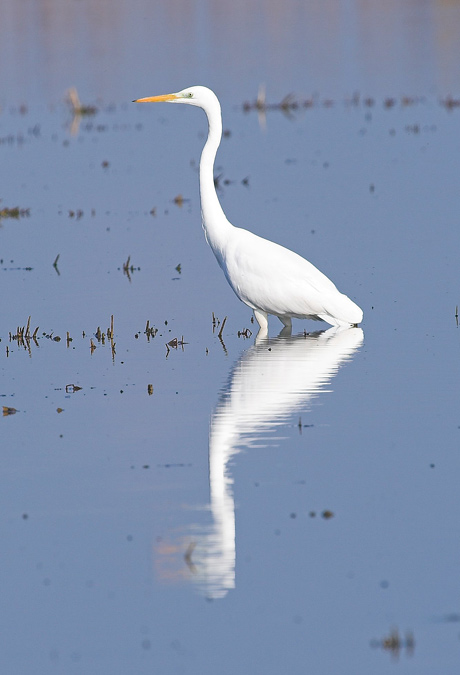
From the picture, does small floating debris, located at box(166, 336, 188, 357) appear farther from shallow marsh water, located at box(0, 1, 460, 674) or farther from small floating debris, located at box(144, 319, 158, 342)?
small floating debris, located at box(144, 319, 158, 342)

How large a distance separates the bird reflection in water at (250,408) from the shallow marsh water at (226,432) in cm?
2

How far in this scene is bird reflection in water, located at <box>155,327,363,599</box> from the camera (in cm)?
620

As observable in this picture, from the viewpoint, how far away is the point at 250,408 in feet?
28.7

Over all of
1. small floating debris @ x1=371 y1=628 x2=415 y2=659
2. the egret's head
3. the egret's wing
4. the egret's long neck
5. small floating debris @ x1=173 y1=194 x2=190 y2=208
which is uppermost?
the egret's head

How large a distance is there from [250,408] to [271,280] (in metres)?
3.03

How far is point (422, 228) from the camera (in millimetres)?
16750

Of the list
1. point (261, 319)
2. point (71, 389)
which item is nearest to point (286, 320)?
point (261, 319)

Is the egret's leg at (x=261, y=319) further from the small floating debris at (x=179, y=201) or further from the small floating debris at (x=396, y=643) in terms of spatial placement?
the small floating debris at (x=179, y=201)

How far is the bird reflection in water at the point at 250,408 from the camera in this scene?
6199mm

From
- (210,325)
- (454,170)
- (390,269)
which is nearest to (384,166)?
(454,170)

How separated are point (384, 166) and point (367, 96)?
13179 millimetres

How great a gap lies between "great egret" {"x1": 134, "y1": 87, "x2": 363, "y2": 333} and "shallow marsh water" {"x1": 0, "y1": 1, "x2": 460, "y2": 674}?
288mm

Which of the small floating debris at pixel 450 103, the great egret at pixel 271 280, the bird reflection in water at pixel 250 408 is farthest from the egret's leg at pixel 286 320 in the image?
the small floating debris at pixel 450 103

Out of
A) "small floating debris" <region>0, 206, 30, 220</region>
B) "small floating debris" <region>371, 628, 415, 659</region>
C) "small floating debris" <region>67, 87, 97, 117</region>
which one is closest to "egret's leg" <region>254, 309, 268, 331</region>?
"small floating debris" <region>371, 628, 415, 659</region>
